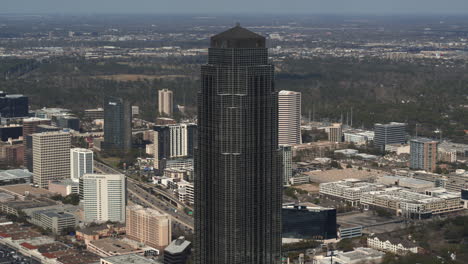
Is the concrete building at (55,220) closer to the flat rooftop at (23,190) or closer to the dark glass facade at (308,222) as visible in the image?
the flat rooftop at (23,190)

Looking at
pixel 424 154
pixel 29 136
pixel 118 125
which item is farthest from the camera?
pixel 118 125

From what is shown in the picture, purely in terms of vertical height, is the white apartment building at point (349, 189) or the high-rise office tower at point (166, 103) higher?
the high-rise office tower at point (166, 103)

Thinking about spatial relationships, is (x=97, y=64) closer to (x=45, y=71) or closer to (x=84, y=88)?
(x=45, y=71)

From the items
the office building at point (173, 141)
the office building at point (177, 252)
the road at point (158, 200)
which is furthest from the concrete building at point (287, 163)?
the office building at point (177, 252)

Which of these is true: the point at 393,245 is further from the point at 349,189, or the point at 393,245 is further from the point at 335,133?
the point at 335,133

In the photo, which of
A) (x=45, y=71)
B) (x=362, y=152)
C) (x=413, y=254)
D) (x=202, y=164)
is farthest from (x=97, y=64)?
(x=202, y=164)

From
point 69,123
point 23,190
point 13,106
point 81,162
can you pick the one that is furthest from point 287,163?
point 13,106
